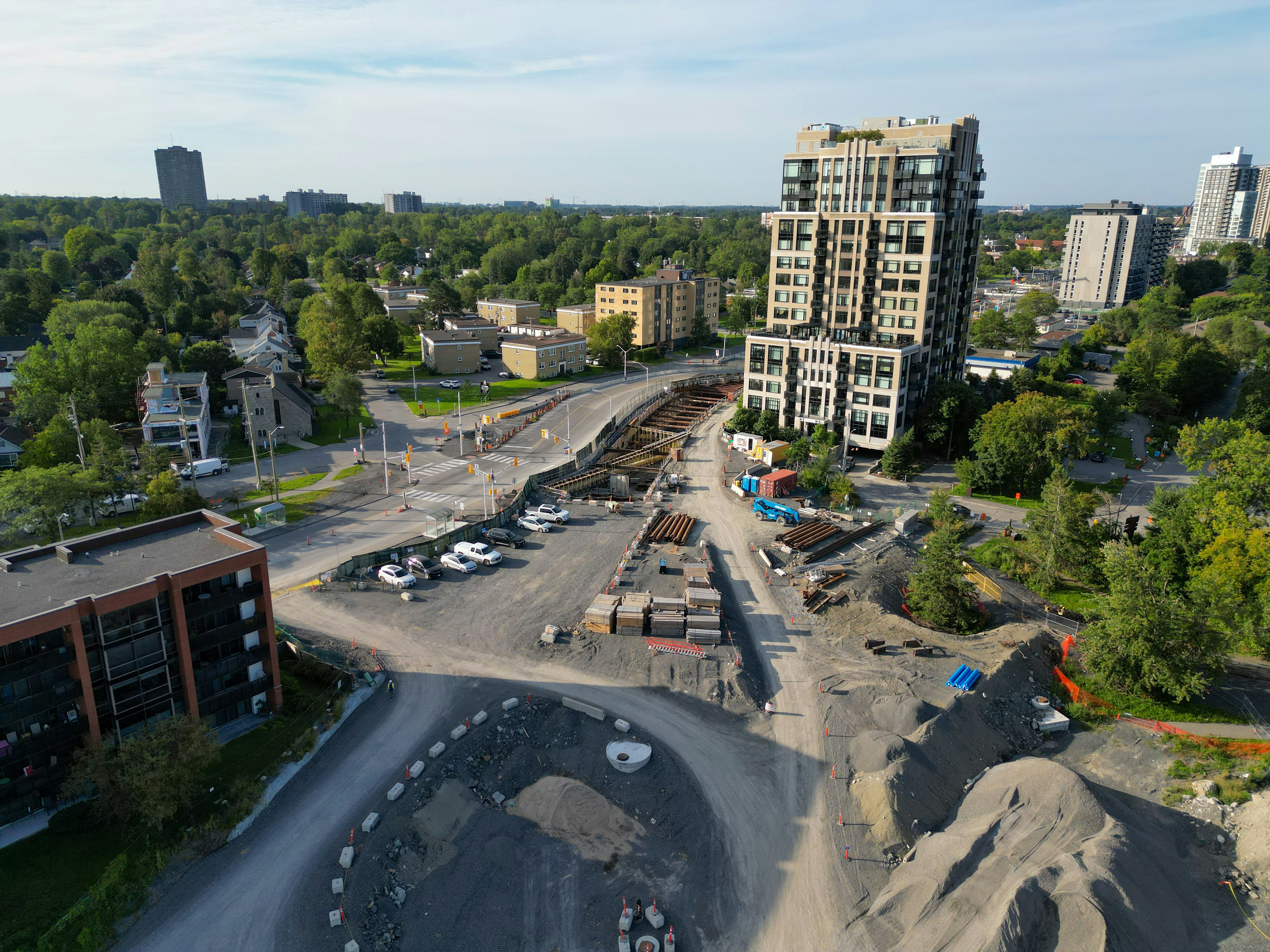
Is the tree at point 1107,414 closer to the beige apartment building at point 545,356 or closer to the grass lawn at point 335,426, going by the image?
the beige apartment building at point 545,356

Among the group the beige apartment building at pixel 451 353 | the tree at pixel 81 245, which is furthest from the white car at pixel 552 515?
the tree at pixel 81 245

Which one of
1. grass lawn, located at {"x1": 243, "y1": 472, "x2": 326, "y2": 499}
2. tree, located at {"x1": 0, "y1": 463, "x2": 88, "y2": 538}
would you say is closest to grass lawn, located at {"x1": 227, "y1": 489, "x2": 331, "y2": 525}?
grass lawn, located at {"x1": 243, "y1": 472, "x2": 326, "y2": 499}

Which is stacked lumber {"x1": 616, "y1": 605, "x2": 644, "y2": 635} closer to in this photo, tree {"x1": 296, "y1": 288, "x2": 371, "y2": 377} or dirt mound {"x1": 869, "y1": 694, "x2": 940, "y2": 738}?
dirt mound {"x1": 869, "y1": 694, "x2": 940, "y2": 738}

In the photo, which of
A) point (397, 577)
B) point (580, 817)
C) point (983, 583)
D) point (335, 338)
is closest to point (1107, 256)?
point (983, 583)

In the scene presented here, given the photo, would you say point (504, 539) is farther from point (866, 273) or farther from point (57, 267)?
point (57, 267)

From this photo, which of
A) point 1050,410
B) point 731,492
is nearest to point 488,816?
point 731,492

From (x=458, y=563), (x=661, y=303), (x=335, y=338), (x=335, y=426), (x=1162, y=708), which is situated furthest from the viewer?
(x=661, y=303)
